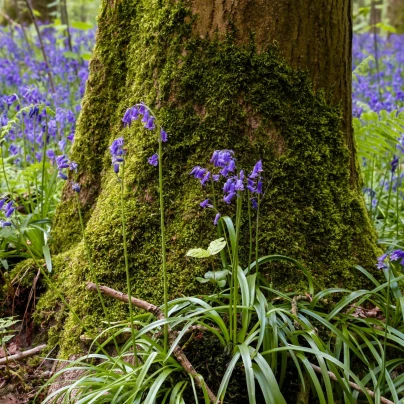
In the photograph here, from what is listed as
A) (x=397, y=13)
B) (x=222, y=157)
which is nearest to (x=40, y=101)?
(x=222, y=157)

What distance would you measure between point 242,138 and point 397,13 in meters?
13.3

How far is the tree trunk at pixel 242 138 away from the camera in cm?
258

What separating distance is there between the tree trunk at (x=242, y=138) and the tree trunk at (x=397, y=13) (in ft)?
41.2

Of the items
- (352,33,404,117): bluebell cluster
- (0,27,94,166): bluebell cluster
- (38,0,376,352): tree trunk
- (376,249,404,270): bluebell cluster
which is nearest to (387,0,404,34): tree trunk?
(352,33,404,117): bluebell cluster

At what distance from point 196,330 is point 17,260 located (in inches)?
59.0

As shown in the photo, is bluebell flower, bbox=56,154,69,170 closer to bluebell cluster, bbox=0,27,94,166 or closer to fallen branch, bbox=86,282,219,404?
fallen branch, bbox=86,282,219,404

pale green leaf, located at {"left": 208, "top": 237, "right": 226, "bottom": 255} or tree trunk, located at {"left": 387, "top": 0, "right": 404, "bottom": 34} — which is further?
tree trunk, located at {"left": 387, "top": 0, "right": 404, "bottom": 34}

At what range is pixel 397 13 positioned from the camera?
46.1ft

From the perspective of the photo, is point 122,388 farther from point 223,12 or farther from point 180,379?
point 223,12

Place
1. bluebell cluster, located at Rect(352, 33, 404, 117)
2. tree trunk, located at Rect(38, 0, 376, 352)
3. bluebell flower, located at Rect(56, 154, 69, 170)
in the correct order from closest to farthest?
bluebell flower, located at Rect(56, 154, 69, 170), tree trunk, located at Rect(38, 0, 376, 352), bluebell cluster, located at Rect(352, 33, 404, 117)

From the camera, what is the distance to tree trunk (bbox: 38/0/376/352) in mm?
2582

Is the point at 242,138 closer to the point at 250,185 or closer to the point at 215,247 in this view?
the point at 250,185

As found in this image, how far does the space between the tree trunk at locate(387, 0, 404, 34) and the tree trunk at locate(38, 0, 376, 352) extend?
1257 centimetres

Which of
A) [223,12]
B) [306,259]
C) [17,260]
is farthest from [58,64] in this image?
[306,259]
